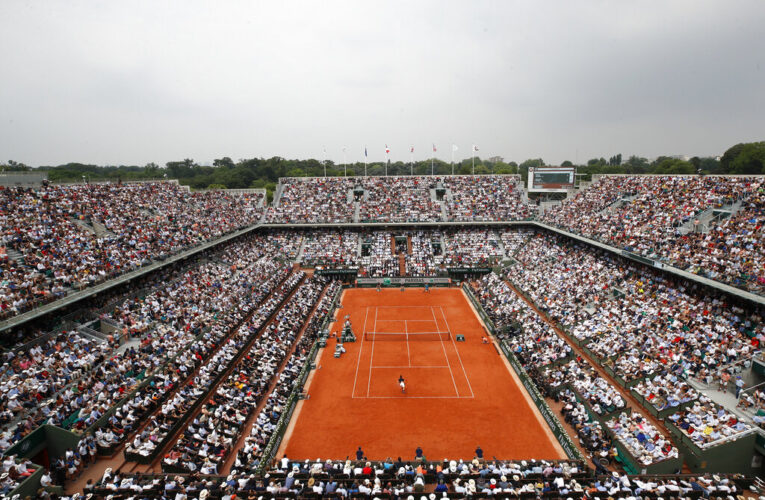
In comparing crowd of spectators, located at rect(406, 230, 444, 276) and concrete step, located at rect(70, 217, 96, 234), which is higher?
concrete step, located at rect(70, 217, 96, 234)

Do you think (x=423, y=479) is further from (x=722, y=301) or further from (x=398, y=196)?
(x=398, y=196)

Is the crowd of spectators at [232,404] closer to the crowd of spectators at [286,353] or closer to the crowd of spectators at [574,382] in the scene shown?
the crowd of spectators at [286,353]

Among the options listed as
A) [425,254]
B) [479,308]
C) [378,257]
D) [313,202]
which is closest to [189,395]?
[479,308]

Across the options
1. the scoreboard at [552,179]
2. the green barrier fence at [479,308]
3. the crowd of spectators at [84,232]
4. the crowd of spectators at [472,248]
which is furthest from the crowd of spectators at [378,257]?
the scoreboard at [552,179]

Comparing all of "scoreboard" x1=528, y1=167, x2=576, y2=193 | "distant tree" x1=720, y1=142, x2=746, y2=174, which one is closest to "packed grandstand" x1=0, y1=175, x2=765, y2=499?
"scoreboard" x1=528, y1=167, x2=576, y2=193

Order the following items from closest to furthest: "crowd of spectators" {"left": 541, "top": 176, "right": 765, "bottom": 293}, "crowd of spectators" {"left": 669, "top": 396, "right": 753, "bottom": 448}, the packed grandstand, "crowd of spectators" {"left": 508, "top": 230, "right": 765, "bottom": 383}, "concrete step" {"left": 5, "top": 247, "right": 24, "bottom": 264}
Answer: the packed grandstand < "crowd of spectators" {"left": 669, "top": 396, "right": 753, "bottom": 448} < "crowd of spectators" {"left": 508, "top": 230, "right": 765, "bottom": 383} < "concrete step" {"left": 5, "top": 247, "right": 24, "bottom": 264} < "crowd of spectators" {"left": 541, "top": 176, "right": 765, "bottom": 293}

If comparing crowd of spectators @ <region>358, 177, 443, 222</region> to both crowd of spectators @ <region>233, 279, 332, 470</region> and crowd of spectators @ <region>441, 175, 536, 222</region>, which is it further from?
crowd of spectators @ <region>233, 279, 332, 470</region>
